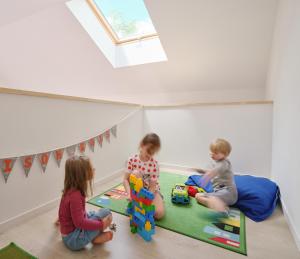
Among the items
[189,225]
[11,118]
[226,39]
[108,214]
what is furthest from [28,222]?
[226,39]

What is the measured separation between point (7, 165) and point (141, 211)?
36.3 inches

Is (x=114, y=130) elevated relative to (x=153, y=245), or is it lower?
elevated

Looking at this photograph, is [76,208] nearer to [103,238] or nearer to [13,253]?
[103,238]

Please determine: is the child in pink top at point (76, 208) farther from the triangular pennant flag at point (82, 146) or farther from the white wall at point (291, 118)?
the white wall at point (291, 118)

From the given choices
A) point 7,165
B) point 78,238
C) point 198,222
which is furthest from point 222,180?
point 7,165

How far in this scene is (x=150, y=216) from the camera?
3.98 ft

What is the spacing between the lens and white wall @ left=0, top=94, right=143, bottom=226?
1272 millimetres

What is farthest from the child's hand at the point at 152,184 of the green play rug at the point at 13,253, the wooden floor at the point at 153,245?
the green play rug at the point at 13,253

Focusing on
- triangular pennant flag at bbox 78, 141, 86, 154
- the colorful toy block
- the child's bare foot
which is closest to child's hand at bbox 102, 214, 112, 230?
the child's bare foot

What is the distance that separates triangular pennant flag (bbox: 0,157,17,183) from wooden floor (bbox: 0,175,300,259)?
373 mm

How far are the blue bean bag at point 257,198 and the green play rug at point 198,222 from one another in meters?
0.08

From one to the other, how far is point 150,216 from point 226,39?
7.73ft

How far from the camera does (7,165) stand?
1.27 m

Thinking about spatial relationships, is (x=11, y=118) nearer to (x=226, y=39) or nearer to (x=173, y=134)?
(x=173, y=134)
